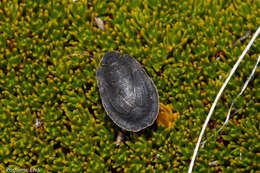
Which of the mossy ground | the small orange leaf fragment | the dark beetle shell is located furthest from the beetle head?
the small orange leaf fragment

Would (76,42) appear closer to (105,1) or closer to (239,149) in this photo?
(105,1)

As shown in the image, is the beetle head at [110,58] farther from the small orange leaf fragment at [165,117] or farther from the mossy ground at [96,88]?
the small orange leaf fragment at [165,117]

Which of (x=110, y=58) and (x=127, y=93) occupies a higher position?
(x=110, y=58)

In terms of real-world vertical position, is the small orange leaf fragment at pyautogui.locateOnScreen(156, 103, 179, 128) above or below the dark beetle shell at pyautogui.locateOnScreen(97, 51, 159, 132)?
below

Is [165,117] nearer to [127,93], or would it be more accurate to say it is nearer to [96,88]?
[127,93]

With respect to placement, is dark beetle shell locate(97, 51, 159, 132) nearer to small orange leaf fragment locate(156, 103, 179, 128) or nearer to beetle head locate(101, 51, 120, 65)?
beetle head locate(101, 51, 120, 65)

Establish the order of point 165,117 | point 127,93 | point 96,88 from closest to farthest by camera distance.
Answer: point 127,93, point 165,117, point 96,88

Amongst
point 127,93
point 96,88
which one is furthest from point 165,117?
point 96,88

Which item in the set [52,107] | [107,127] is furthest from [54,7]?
[107,127]
